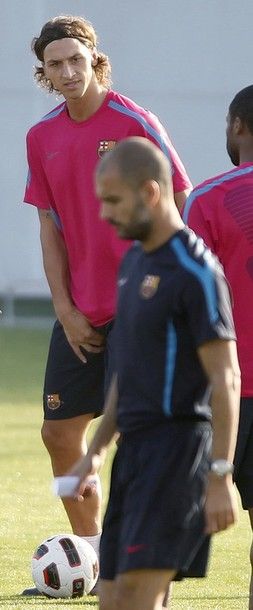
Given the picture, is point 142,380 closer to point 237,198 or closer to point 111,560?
point 111,560

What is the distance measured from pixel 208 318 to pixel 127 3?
1956 cm

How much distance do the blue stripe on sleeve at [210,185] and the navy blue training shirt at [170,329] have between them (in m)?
1.10

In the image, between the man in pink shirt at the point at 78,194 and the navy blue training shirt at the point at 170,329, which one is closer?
the navy blue training shirt at the point at 170,329

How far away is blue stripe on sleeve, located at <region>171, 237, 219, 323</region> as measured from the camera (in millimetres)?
4551

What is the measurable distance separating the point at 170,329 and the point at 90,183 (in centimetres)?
217

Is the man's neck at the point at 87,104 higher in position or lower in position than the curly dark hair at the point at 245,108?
lower

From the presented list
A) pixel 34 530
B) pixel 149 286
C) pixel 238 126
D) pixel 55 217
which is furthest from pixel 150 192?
pixel 34 530

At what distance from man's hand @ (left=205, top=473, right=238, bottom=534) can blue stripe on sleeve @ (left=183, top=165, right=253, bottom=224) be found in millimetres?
1577

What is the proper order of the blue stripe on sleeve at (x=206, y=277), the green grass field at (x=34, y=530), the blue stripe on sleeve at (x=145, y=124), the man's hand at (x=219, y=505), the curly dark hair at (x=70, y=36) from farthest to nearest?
the green grass field at (x=34, y=530) → the curly dark hair at (x=70, y=36) → the blue stripe on sleeve at (x=145, y=124) → the blue stripe on sleeve at (x=206, y=277) → the man's hand at (x=219, y=505)

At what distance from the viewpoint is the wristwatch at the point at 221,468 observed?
4469 mm

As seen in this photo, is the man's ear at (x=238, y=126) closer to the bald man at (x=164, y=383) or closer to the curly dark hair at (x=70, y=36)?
the curly dark hair at (x=70, y=36)

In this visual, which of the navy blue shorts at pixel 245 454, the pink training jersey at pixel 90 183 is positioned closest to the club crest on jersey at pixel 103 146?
the pink training jersey at pixel 90 183

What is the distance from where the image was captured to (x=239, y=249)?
5773 millimetres

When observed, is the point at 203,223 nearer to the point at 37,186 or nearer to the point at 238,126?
the point at 238,126
